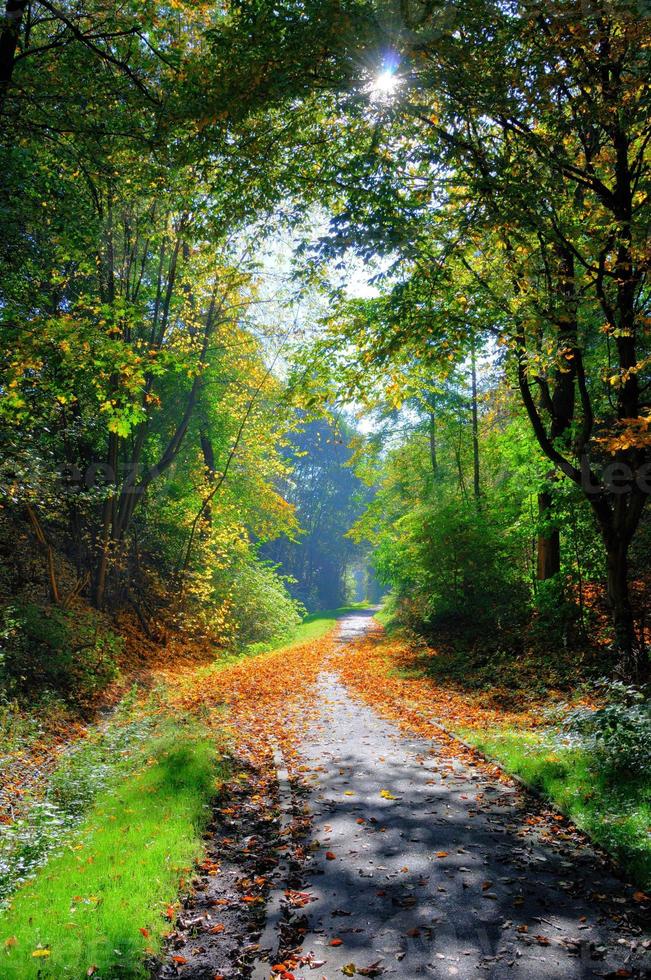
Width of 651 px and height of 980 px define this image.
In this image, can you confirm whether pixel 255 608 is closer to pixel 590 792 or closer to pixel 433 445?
pixel 433 445

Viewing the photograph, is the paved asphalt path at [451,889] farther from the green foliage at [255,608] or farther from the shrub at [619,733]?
the green foliage at [255,608]

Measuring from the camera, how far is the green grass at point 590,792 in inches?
199

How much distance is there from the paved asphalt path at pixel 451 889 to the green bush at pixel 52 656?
17.1 feet

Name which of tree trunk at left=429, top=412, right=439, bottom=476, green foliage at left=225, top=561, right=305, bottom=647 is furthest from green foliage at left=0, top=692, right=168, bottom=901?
tree trunk at left=429, top=412, right=439, bottom=476

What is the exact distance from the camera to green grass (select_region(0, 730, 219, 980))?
3.65 meters

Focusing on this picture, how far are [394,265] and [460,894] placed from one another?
23.0 ft

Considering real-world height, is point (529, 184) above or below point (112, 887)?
above

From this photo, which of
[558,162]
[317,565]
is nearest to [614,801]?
[558,162]

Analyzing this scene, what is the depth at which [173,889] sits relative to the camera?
470 cm

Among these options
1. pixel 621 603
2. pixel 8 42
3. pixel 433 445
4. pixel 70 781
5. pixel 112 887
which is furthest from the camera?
pixel 433 445

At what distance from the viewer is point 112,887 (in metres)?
4.45

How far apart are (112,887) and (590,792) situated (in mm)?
4715

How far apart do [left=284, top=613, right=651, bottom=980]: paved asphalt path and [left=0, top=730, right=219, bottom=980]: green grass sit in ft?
3.70

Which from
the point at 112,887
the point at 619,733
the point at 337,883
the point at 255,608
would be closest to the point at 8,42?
the point at 112,887
